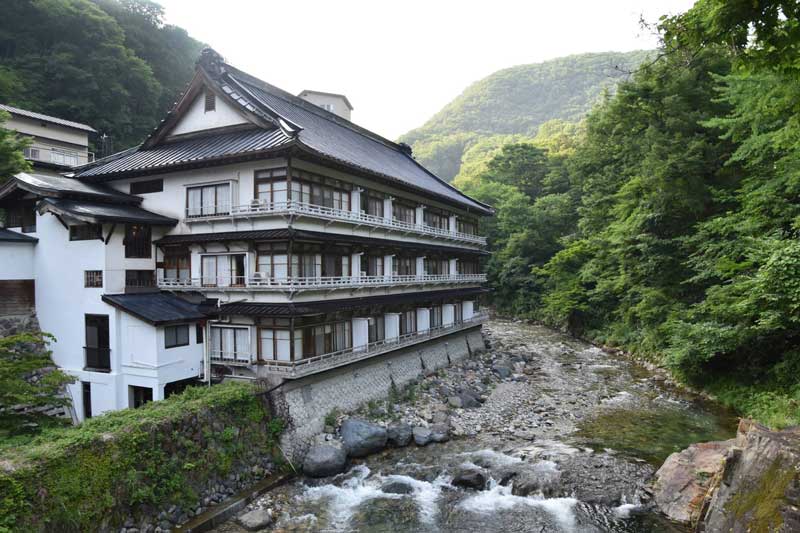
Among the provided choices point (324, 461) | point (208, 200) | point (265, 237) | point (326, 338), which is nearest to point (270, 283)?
point (265, 237)

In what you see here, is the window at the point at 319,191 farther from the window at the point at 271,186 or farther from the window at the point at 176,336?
the window at the point at 176,336

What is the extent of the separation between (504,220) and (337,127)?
37.0 metres

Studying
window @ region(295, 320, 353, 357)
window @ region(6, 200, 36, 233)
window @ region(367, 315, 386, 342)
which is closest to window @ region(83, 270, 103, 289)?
window @ region(6, 200, 36, 233)

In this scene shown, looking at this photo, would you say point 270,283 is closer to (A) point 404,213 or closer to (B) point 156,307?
(B) point 156,307

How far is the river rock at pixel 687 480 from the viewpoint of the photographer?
48.0 ft

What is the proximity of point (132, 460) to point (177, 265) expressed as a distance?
11.8m

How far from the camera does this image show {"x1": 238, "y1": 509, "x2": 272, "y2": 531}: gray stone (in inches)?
571

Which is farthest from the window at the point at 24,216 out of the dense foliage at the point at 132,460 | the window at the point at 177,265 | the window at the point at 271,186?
the dense foliage at the point at 132,460

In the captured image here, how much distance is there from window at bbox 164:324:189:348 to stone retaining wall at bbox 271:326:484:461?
16.2ft

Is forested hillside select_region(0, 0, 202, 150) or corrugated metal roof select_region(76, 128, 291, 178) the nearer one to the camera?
corrugated metal roof select_region(76, 128, 291, 178)

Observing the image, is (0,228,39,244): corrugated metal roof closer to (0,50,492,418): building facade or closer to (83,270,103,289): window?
(0,50,492,418): building facade

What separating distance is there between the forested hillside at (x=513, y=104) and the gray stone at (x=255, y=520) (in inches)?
Result: 4673

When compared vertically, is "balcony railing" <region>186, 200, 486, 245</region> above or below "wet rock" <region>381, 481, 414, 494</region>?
above

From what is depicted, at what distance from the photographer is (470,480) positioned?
1725 cm
